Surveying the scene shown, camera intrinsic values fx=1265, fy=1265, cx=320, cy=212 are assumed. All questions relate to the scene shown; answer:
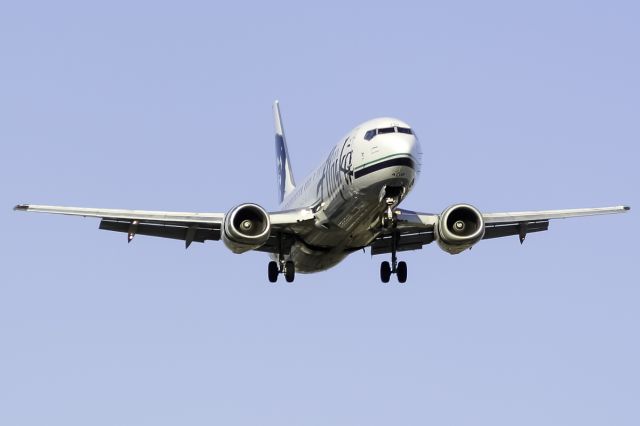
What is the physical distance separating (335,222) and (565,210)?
923 cm

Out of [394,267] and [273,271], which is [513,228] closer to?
[394,267]

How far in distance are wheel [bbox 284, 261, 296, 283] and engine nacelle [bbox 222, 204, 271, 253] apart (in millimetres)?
3801

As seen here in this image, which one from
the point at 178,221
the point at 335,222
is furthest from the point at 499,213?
the point at 178,221

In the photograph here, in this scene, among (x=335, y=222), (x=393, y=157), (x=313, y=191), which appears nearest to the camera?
(x=393, y=157)

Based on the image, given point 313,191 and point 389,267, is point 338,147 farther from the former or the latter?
point 389,267

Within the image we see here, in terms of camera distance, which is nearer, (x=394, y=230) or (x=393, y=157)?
(x=393, y=157)

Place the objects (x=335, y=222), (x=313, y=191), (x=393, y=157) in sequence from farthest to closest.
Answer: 1. (x=313, y=191)
2. (x=335, y=222)
3. (x=393, y=157)

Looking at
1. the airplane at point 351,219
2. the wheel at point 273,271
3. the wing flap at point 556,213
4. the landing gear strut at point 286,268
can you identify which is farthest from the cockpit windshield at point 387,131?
the wheel at point 273,271

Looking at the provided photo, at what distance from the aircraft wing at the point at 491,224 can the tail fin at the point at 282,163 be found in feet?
51.3

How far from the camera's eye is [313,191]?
1804 inches

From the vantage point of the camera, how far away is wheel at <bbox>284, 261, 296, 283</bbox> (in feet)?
153

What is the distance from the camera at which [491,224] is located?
46.2 meters

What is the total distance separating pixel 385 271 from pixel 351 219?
5.37 m

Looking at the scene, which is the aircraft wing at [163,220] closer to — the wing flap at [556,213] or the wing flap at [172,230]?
the wing flap at [172,230]
